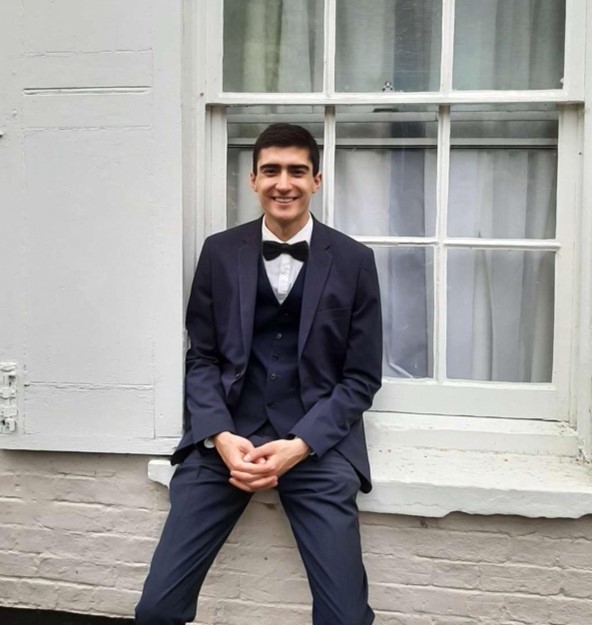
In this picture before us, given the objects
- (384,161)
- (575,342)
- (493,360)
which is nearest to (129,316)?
(384,161)

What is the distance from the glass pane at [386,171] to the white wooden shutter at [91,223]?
25.0 inches

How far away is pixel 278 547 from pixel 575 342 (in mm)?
1277

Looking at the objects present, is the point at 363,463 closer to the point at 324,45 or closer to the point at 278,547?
the point at 278,547

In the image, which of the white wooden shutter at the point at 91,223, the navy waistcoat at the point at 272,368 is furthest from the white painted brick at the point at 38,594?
the navy waistcoat at the point at 272,368

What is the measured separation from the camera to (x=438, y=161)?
232 cm

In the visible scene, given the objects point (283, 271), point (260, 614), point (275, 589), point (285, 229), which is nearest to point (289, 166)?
point (285, 229)

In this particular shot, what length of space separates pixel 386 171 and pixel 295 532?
4.37 feet

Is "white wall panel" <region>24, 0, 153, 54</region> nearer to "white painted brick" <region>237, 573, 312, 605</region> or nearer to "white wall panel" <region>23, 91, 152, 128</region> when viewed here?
"white wall panel" <region>23, 91, 152, 128</region>

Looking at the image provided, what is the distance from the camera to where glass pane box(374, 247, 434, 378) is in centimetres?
238

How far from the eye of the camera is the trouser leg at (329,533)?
6.09ft

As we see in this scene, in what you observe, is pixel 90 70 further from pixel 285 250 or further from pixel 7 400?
pixel 7 400

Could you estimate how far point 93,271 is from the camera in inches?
88.0

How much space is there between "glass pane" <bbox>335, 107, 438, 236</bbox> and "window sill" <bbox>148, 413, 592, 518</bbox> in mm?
729

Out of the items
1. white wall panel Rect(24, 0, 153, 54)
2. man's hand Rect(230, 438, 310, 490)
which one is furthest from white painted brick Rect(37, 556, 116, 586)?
white wall panel Rect(24, 0, 153, 54)
